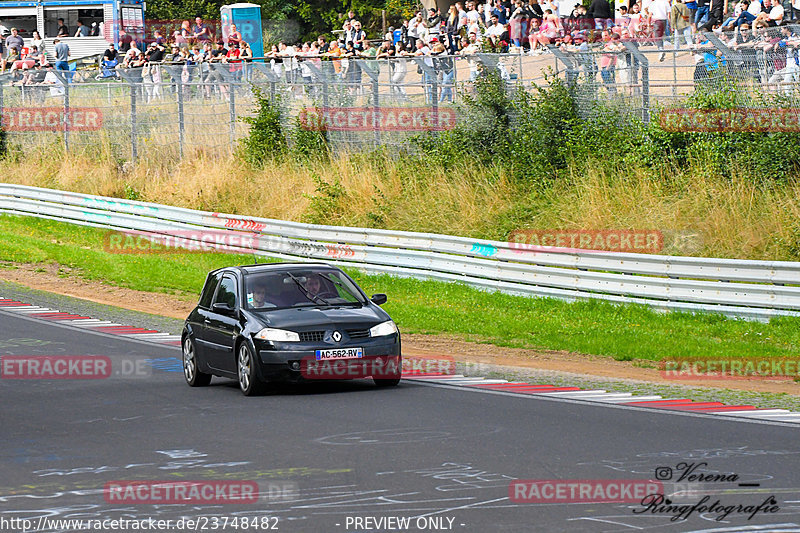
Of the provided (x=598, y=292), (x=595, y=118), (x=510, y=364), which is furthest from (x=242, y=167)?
(x=510, y=364)

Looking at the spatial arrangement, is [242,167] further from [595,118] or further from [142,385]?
[142,385]

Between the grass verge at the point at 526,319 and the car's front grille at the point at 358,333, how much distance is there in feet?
14.1

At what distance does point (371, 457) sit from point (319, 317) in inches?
156

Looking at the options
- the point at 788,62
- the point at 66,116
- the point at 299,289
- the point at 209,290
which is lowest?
the point at 209,290

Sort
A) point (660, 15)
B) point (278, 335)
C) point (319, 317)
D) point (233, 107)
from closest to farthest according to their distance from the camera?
point (278, 335) → point (319, 317) → point (660, 15) → point (233, 107)

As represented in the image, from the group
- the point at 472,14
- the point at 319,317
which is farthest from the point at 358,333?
the point at 472,14

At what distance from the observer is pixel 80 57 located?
172 ft

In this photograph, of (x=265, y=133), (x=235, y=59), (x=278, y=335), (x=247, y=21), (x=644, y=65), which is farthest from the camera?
(x=247, y=21)

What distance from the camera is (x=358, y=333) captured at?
1343 cm

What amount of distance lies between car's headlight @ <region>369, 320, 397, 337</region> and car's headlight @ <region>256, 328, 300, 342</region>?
836 mm

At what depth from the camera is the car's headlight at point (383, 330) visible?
1352 centimetres

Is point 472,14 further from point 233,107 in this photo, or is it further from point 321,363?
point 321,363

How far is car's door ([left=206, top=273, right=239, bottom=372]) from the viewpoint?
1398 centimetres

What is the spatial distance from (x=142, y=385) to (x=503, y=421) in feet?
16.8
